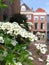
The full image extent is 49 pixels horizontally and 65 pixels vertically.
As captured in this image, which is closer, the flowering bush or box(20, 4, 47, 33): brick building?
the flowering bush

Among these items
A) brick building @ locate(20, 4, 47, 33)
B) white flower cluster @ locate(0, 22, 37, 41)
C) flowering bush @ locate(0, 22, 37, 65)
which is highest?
white flower cluster @ locate(0, 22, 37, 41)

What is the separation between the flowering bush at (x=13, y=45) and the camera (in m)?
1.75

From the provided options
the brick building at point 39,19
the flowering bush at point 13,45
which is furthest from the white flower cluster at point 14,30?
the brick building at point 39,19

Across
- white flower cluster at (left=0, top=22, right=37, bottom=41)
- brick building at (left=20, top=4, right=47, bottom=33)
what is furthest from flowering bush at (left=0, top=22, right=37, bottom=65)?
brick building at (left=20, top=4, right=47, bottom=33)

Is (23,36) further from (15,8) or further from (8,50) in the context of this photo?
(15,8)

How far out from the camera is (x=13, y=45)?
6.25ft

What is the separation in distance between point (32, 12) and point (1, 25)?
47460 millimetres

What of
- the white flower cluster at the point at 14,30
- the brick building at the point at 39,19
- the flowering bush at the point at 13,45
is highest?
the white flower cluster at the point at 14,30

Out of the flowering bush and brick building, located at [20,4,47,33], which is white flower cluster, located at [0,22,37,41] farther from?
brick building, located at [20,4,47,33]

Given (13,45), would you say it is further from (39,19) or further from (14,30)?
(39,19)

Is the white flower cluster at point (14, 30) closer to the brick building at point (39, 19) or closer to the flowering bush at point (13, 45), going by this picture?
the flowering bush at point (13, 45)

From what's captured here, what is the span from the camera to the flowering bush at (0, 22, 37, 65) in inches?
68.8

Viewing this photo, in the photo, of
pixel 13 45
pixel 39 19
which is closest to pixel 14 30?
pixel 13 45

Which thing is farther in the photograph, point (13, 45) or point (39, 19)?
point (39, 19)
